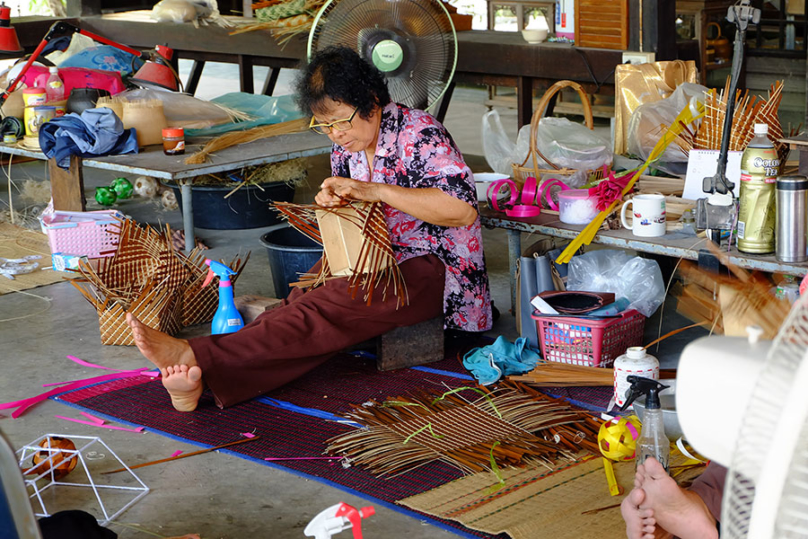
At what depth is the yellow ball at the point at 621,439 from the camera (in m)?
2.81

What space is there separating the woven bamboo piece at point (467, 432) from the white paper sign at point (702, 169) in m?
0.96

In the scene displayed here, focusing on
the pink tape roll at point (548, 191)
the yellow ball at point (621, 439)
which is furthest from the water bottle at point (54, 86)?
the yellow ball at point (621, 439)

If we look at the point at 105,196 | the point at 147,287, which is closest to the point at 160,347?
the point at 147,287

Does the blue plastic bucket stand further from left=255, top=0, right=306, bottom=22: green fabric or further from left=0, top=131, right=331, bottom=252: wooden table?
left=255, top=0, right=306, bottom=22: green fabric

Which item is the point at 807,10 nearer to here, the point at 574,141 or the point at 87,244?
the point at 574,141

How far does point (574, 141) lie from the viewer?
421 centimetres

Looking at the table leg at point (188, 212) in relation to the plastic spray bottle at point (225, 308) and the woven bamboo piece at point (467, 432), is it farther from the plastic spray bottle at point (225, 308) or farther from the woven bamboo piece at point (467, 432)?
the woven bamboo piece at point (467, 432)

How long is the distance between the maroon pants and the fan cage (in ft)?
7.94

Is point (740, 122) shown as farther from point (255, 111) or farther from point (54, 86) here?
point (54, 86)

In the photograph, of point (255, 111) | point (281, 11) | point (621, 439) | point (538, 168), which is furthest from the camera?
point (281, 11)

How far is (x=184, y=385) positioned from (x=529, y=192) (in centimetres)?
146

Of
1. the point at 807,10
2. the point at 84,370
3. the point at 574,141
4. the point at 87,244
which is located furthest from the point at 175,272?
the point at 807,10

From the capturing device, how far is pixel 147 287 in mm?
3881

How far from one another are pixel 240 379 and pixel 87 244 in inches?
70.4
